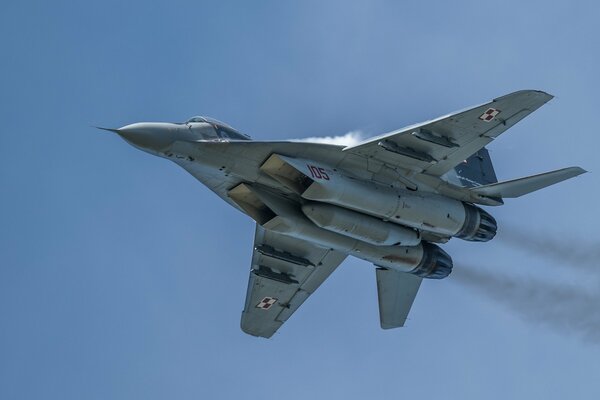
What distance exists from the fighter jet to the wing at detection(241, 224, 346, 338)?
0.63 ft

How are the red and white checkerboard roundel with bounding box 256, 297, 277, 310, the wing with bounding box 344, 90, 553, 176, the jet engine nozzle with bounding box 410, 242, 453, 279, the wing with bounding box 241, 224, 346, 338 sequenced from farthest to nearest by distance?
the red and white checkerboard roundel with bounding box 256, 297, 277, 310 → the wing with bounding box 241, 224, 346, 338 → the jet engine nozzle with bounding box 410, 242, 453, 279 → the wing with bounding box 344, 90, 553, 176

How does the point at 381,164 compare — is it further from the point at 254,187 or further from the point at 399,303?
the point at 399,303

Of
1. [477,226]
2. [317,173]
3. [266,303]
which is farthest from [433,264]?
[317,173]

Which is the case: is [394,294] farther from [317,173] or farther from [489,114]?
[489,114]

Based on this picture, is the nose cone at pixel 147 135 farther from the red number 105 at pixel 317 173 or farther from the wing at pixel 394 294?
the wing at pixel 394 294

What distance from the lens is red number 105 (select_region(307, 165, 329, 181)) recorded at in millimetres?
35781

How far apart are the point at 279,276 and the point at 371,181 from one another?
21.9 feet

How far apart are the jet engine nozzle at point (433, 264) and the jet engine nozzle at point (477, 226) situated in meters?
1.48

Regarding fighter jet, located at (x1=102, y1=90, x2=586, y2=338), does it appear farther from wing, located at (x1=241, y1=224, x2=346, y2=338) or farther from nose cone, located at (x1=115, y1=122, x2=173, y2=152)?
wing, located at (x1=241, y1=224, x2=346, y2=338)

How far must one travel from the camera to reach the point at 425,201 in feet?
124

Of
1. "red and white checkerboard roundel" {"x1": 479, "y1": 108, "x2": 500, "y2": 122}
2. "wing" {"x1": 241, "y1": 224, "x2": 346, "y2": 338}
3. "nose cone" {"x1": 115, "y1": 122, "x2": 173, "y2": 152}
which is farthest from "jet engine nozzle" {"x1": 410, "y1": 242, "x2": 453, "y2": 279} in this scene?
"nose cone" {"x1": 115, "y1": 122, "x2": 173, "y2": 152}

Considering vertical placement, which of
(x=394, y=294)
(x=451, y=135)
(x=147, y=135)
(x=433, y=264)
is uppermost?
(x=451, y=135)

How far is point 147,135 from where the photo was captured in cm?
3462

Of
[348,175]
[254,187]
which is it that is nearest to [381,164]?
[348,175]
